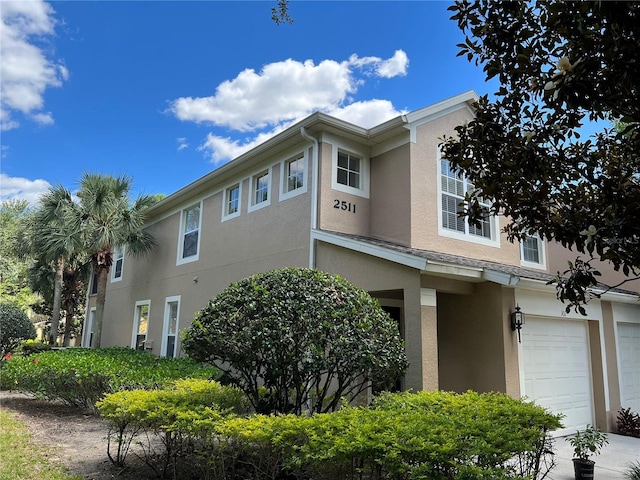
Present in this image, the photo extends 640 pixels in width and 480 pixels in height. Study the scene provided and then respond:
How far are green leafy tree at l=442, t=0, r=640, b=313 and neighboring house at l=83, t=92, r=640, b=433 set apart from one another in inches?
118

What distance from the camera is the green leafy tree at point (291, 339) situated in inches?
215

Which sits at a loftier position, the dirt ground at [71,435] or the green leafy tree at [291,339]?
the green leafy tree at [291,339]

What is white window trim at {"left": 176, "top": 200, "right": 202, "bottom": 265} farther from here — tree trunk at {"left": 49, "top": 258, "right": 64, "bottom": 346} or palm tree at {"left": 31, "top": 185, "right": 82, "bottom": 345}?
tree trunk at {"left": 49, "top": 258, "right": 64, "bottom": 346}

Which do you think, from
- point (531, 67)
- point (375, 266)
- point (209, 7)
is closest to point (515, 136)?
point (531, 67)

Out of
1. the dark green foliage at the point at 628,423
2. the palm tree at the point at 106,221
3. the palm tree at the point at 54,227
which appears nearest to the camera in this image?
the dark green foliage at the point at 628,423

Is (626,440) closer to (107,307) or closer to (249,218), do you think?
(249,218)

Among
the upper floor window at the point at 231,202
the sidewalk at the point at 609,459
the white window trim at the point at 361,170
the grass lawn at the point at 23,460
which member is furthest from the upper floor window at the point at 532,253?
the grass lawn at the point at 23,460

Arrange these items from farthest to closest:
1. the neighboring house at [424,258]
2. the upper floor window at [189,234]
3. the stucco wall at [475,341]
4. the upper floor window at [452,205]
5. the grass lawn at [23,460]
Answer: the upper floor window at [189,234] → the upper floor window at [452,205] → the stucco wall at [475,341] → the neighboring house at [424,258] → the grass lawn at [23,460]

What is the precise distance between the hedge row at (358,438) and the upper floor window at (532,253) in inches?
299

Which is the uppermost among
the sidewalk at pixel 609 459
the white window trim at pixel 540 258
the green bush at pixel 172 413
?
the white window trim at pixel 540 258

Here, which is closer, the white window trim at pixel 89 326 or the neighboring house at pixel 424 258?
the neighboring house at pixel 424 258

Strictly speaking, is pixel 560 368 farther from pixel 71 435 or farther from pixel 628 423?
pixel 71 435

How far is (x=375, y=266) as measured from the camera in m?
8.29

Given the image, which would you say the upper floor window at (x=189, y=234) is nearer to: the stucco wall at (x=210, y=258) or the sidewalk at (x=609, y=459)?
the stucco wall at (x=210, y=258)
